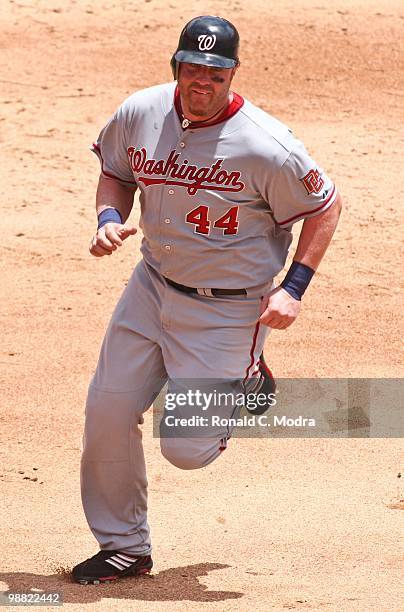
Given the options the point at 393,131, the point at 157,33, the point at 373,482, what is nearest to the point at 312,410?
the point at 373,482

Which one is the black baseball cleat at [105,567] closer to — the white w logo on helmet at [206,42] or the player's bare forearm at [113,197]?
the player's bare forearm at [113,197]

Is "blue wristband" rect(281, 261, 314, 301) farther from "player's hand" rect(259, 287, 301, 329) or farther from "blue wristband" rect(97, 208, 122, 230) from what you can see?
"blue wristband" rect(97, 208, 122, 230)

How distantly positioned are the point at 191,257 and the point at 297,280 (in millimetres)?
416

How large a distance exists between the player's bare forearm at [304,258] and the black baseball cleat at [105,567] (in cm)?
109

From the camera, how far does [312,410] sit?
288 inches

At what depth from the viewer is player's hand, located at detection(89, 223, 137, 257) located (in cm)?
482

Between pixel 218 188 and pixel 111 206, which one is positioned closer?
pixel 218 188

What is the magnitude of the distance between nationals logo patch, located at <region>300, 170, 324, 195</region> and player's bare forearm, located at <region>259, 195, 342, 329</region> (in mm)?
111

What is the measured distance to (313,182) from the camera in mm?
4812

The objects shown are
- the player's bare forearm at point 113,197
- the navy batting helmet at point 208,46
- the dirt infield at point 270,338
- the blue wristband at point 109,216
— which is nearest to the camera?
the navy batting helmet at point 208,46

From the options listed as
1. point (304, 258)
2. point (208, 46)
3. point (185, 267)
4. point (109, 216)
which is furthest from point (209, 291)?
point (208, 46)

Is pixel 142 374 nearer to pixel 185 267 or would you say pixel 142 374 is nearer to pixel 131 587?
pixel 185 267

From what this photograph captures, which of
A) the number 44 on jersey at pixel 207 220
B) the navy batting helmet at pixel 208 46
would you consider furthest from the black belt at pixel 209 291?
the navy batting helmet at pixel 208 46

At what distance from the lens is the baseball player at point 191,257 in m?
4.79
